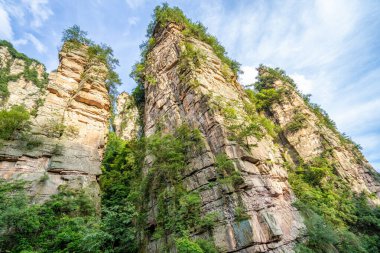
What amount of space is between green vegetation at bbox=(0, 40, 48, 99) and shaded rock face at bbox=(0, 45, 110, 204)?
25930 millimetres

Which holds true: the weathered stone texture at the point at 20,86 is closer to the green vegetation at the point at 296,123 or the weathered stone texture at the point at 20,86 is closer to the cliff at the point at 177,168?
the cliff at the point at 177,168

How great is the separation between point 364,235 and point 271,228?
33.6ft

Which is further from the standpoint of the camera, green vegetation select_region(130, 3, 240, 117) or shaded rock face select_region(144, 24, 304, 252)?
green vegetation select_region(130, 3, 240, 117)

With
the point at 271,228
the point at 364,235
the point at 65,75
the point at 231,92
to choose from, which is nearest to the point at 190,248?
the point at 271,228

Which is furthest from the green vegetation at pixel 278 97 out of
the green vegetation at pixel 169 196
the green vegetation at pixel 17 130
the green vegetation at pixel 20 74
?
the green vegetation at pixel 20 74

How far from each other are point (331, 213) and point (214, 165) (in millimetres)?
8676

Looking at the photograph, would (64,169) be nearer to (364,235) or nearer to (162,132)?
(162,132)

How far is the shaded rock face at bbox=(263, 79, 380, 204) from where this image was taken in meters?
17.2

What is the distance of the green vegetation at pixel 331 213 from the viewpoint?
28.4 feet

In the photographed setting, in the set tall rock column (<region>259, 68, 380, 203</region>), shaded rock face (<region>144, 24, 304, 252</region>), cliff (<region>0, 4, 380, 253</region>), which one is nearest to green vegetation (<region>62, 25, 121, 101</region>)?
cliff (<region>0, 4, 380, 253</region>)

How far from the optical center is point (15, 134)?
502 inches

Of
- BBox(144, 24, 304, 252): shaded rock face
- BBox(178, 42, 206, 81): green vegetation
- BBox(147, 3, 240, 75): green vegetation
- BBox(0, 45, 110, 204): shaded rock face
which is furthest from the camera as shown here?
BBox(147, 3, 240, 75): green vegetation

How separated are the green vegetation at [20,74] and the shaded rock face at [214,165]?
35.9m

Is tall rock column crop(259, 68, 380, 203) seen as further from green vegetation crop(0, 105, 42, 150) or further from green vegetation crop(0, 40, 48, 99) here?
green vegetation crop(0, 40, 48, 99)
